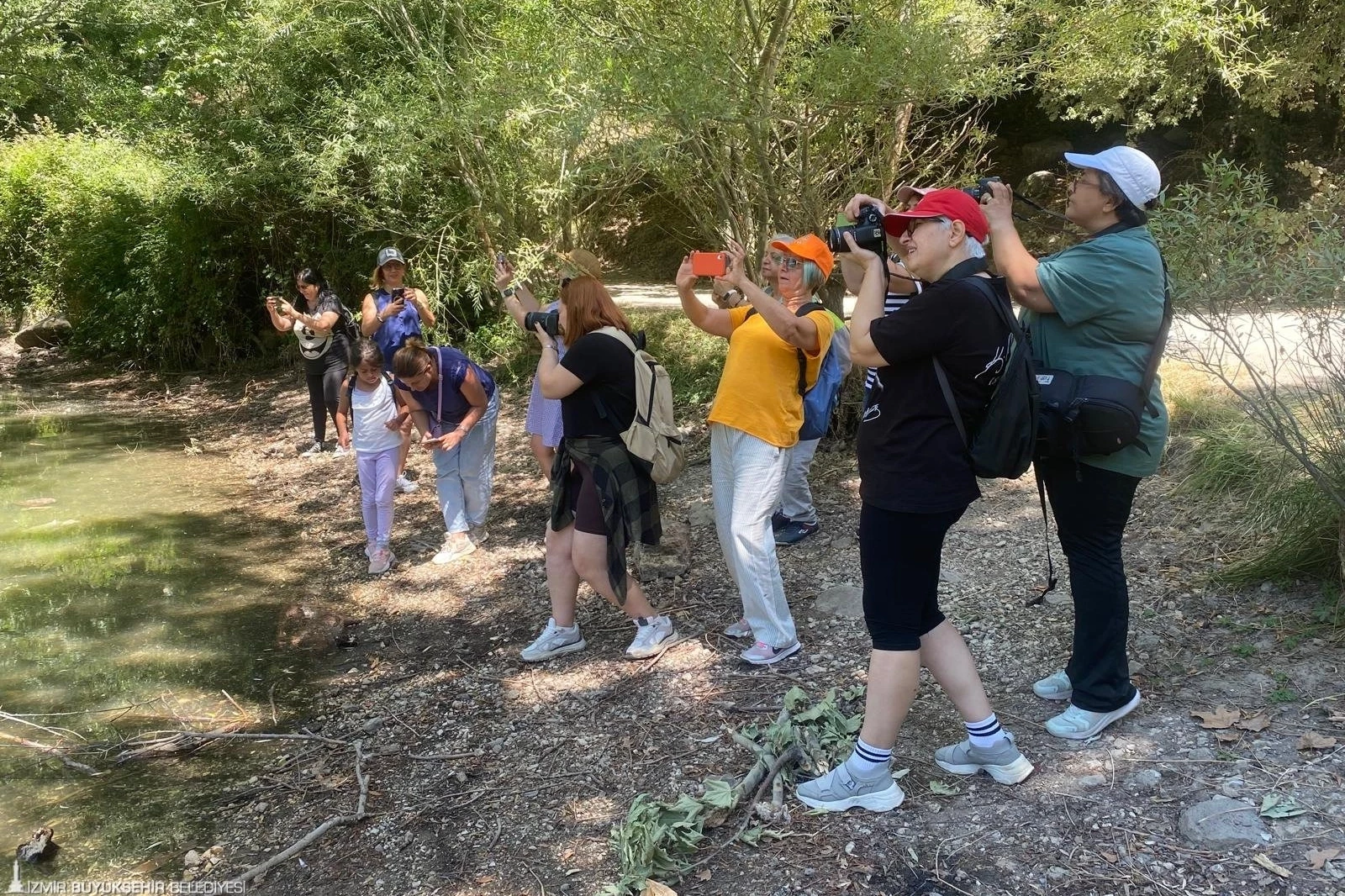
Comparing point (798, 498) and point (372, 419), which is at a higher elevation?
point (372, 419)

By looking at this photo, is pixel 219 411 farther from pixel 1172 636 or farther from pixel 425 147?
pixel 1172 636

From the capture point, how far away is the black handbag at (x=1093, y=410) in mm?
2969

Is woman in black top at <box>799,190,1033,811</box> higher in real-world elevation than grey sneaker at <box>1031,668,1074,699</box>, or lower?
higher

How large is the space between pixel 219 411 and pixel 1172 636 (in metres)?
10.8

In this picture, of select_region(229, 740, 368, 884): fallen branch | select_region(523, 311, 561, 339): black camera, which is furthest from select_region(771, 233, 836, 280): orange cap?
select_region(229, 740, 368, 884): fallen branch

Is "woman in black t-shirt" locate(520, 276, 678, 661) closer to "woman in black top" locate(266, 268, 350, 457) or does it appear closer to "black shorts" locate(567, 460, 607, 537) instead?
"black shorts" locate(567, 460, 607, 537)

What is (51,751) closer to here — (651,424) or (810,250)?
(651,424)

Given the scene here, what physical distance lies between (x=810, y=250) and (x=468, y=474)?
2839 mm

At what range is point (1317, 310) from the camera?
390cm

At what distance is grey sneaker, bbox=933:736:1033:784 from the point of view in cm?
319

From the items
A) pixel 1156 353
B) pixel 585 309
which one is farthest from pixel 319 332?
pixel 1156 353

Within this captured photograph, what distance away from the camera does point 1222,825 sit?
9.45 ft

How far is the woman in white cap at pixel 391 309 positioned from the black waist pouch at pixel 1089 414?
5035mm

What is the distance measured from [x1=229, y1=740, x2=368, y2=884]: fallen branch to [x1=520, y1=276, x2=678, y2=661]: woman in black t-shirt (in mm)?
→ 1227
